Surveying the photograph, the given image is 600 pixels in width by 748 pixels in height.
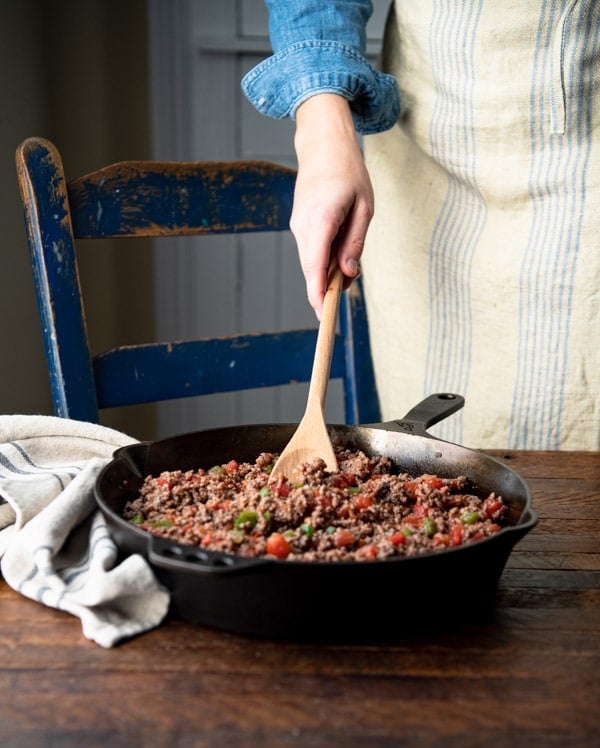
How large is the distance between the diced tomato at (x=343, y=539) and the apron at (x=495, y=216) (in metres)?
0.95

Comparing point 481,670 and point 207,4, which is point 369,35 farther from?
point 481,670

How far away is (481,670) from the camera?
0.68m

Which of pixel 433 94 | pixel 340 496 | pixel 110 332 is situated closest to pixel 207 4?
pixel 110 332

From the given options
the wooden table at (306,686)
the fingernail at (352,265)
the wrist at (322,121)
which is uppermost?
the wrist at (322,121)

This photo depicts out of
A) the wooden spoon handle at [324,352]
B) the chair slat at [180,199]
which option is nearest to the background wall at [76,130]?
the chair slat at [180,199]

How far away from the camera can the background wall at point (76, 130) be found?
2111mm

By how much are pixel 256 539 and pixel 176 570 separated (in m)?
0.12

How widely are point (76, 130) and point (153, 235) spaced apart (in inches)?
45.5

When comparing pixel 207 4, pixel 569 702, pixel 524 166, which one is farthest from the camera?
pixel 207 4

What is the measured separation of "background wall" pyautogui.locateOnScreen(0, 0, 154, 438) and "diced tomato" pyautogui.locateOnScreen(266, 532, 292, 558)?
1.51m

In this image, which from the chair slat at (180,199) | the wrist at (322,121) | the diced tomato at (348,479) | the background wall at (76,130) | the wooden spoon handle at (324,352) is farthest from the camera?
the background wall at (76,130)

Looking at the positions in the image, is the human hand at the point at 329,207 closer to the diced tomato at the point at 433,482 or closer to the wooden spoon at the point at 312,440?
the wooden spoon at the point at 312,440

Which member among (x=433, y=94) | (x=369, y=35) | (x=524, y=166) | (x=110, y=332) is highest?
(x=369, y=35)

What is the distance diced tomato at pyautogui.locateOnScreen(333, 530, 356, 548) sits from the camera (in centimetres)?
78
